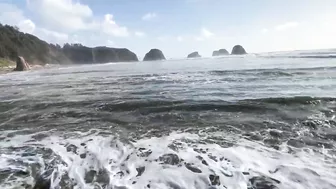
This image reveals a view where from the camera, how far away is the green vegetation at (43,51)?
84750mm

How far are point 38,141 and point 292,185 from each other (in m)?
6.88

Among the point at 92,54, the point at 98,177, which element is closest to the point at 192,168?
the point at 98,177

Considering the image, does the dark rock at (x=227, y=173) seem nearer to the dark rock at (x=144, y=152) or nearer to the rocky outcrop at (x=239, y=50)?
the dark rock at (x=144, y=152)

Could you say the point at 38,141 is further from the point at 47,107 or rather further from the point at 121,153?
the point at 47,107

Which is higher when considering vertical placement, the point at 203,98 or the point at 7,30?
the point at 7,30

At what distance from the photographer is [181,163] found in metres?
5.95

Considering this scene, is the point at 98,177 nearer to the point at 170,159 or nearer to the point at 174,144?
the point at 170,159

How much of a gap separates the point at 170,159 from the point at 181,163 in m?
0.35

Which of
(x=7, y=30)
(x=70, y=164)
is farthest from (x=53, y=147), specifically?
(x=7, y=30)

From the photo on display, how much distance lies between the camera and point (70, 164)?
596cm

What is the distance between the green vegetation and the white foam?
73.3 m

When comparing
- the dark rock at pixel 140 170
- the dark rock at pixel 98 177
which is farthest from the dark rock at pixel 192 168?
the dark rock at pixel 98 177

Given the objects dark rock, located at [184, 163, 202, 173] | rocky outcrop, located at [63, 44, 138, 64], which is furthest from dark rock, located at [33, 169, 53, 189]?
rocky outcrop, located at [63, 44, 138, 64]

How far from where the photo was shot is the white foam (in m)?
5.04
